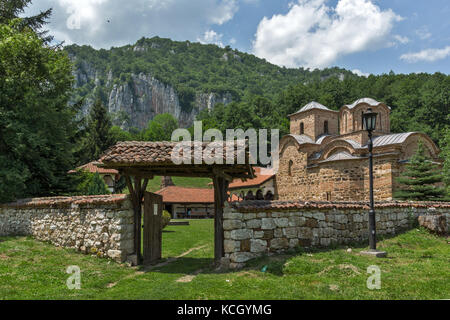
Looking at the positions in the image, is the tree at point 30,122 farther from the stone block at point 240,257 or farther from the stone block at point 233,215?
the stone block at point 240,257

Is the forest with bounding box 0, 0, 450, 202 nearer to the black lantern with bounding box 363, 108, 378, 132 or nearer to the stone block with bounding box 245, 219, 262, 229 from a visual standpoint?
the stone block with bounding box 245, 219, 262, 229

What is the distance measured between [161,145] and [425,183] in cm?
1442

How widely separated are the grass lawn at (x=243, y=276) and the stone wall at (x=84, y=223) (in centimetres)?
35

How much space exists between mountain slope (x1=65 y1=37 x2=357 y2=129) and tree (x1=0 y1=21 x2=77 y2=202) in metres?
92.9

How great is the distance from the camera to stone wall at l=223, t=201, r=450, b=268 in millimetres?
8156

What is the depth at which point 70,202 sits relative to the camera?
1007 centimetres

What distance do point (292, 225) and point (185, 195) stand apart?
1000 inches

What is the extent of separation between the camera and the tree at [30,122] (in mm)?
14156

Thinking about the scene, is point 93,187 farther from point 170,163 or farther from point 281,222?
point 281,222

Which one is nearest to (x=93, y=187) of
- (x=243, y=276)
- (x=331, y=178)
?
(x=331, y=178)

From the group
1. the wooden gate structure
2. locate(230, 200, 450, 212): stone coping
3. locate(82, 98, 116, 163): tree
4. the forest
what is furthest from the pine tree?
locate(82, 98, 116, 163): tree
